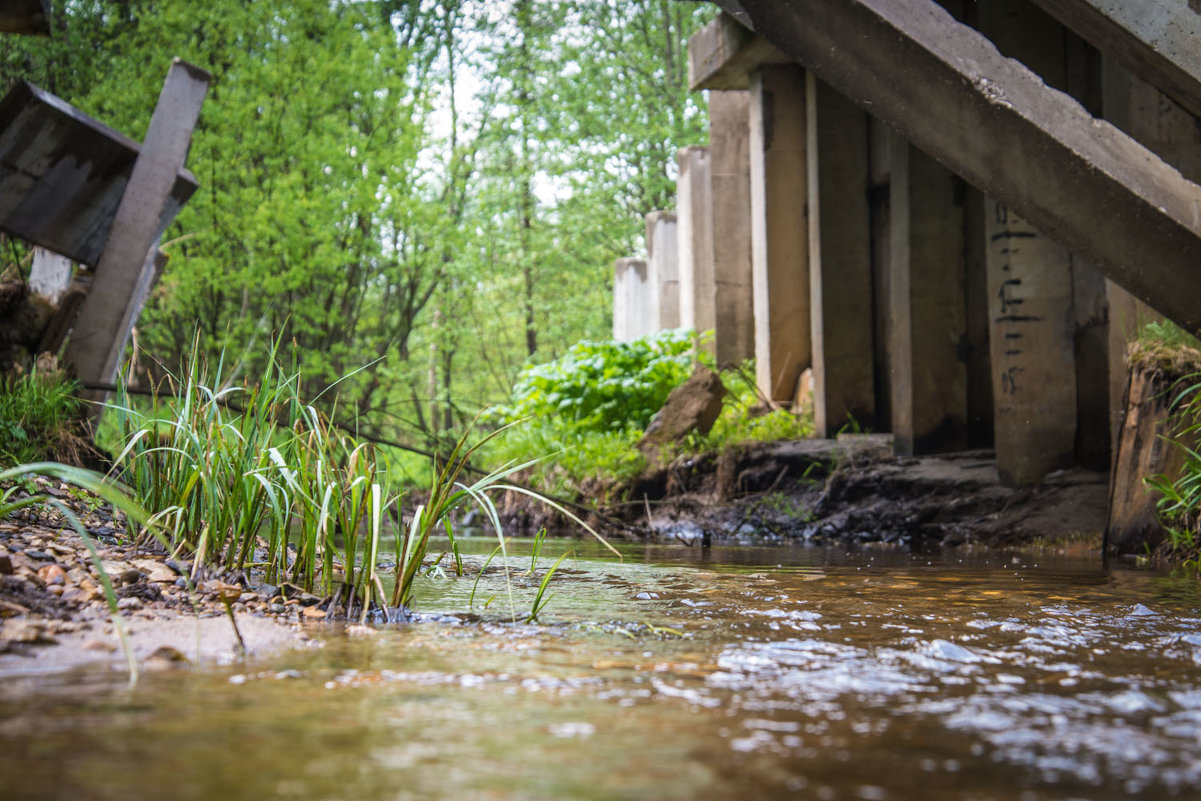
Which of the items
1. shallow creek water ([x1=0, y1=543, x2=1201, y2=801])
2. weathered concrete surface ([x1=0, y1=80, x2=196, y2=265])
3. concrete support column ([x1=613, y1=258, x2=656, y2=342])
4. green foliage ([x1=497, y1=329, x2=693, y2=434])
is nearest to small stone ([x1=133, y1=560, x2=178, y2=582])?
shallow creek water ([x1=0, y1=543, x2=1201, y2=801])

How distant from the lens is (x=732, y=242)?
9023 millimetres

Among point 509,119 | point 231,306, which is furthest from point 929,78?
point 509,119

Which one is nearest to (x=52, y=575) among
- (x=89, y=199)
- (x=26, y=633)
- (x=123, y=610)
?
(x=123, y=610)

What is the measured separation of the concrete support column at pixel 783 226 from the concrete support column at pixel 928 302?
172cm

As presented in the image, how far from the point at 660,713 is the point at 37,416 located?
12.8 ft

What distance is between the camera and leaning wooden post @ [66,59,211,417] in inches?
211

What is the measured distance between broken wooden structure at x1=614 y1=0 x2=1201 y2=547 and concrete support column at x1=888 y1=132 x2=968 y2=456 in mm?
12

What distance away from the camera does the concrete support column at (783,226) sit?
788 centimetres

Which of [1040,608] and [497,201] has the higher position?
[497,201]

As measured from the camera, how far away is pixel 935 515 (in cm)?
558

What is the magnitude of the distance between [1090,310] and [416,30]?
11977 mm

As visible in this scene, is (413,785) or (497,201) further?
(497,201)

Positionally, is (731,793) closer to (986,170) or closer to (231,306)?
(986,170)

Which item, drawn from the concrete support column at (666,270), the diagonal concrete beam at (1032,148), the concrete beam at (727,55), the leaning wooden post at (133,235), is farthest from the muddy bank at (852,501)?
the concrete support column at (666,270)
